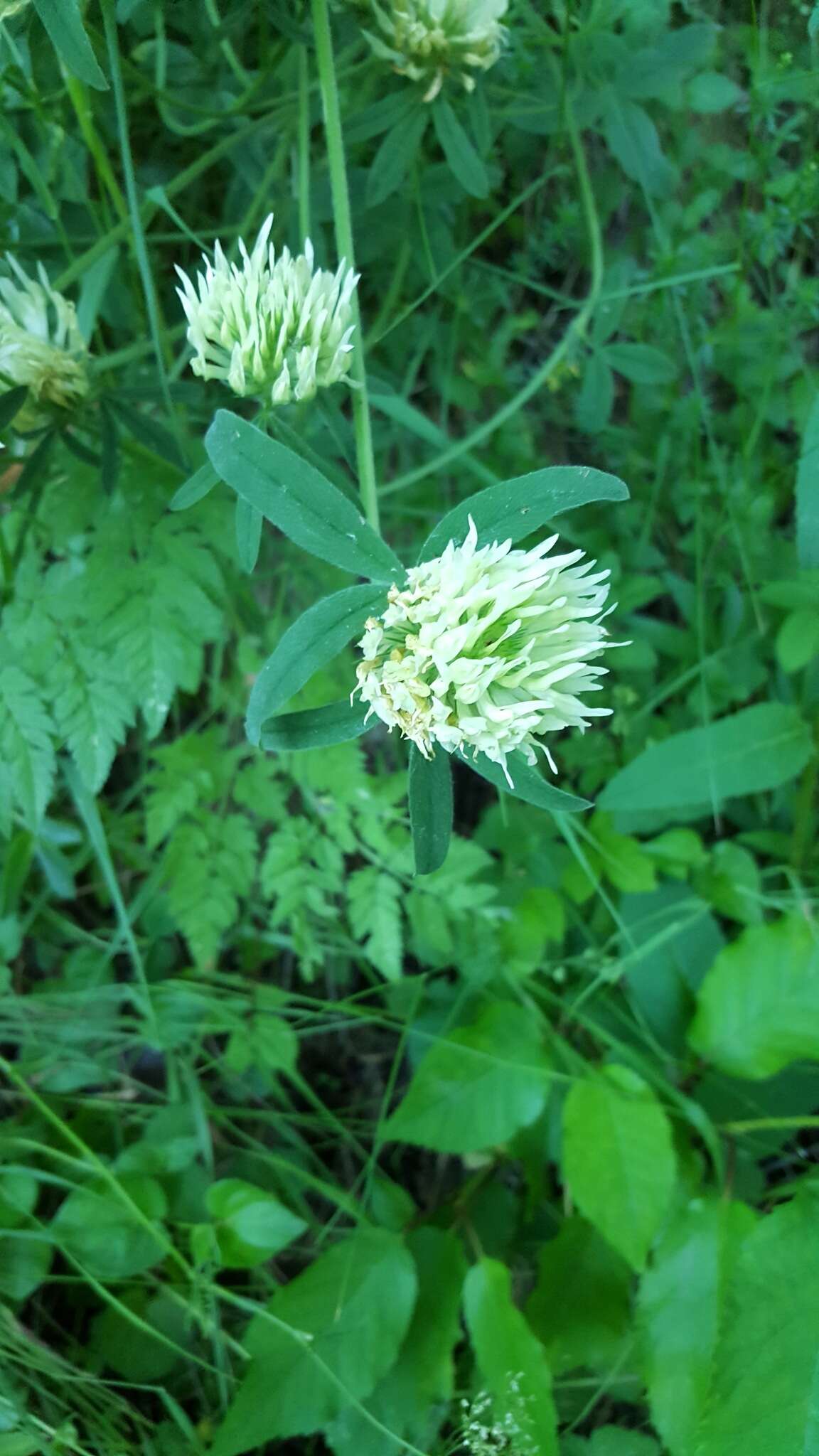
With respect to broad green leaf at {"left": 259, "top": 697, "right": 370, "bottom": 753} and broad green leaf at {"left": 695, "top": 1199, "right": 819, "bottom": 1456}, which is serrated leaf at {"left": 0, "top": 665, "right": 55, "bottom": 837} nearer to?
broad green leaf at {"left": 259, "top": 697, "right": 370, "bottom": 753}

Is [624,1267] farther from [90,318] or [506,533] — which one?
[90,318]

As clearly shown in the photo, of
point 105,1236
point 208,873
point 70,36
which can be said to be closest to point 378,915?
point 208,873

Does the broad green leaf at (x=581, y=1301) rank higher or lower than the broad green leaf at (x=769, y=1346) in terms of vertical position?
lower

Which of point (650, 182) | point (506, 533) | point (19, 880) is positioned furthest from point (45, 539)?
point (650, 182)

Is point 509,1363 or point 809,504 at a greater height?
point 809,504

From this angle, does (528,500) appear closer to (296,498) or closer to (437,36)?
(296,498)

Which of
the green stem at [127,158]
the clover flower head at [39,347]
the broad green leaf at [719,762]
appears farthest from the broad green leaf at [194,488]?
the broad green leaf at [719,762]

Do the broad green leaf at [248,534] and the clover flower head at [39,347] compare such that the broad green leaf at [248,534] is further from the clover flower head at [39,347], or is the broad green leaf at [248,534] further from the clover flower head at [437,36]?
the clover flower head at [437,36]
